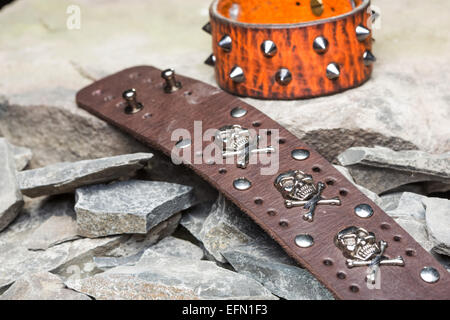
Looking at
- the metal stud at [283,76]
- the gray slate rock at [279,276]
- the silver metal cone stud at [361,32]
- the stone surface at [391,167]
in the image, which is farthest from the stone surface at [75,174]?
the silver metal cone stud at [361,32]

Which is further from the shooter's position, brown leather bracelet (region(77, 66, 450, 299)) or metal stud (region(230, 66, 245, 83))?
metal stud (region(230, 66, 245, 83))

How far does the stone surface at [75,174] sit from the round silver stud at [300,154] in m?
0.40

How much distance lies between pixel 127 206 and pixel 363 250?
64 centimetres

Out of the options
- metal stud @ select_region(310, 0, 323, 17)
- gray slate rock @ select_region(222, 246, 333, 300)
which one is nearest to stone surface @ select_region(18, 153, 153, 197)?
gray slate rock @ select_region(222, 246, 333, 300)

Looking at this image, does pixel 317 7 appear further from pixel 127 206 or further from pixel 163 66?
pixel 127 206

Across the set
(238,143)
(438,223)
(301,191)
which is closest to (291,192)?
(301,191)

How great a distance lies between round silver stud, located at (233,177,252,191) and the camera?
172cm

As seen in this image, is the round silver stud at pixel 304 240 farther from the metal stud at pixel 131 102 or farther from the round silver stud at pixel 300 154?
the metal stud at pixel 131 102

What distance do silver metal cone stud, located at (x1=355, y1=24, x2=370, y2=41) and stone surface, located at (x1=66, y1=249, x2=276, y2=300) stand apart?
88cm

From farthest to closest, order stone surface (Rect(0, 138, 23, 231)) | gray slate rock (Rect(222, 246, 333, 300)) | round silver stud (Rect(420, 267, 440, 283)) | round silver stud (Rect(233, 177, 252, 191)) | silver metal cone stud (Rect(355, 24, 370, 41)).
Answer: silver metal cone stud (Rect(355, 24, 370, 41))
stone surface (Rect(0, 138, 23, 231))
round silver stud (Rect(233, 177, 252, 191))
gray slate rock (Rect(222, 246, 333, 300))
round silver stud (Rect(420, 267, 440, 283))

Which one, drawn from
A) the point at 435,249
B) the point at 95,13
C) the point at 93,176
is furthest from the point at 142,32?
the point at 435,249

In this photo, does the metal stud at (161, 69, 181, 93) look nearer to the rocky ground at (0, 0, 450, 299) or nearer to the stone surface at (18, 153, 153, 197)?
the rocky ground at (0, 0, 450, 299)

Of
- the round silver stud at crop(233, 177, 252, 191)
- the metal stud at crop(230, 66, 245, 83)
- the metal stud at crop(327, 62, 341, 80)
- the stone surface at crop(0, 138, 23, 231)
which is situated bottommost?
the stone surface at crop(0, 138, 23, 231)

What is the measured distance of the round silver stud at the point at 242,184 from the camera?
1.72m
